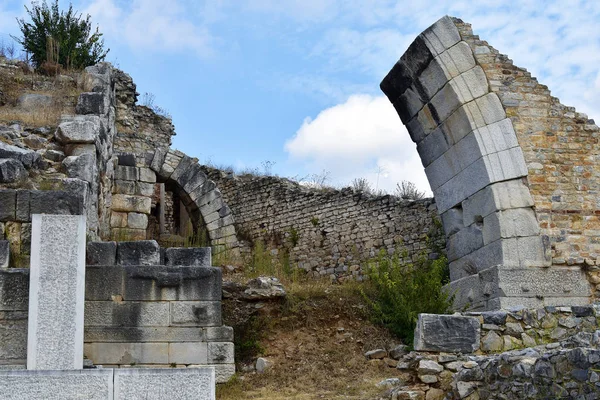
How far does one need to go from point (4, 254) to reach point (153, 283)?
150cm

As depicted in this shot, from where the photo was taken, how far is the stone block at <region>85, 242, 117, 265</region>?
7.89 metres

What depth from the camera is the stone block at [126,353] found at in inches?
307

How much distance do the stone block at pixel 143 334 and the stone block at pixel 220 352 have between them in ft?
0.31

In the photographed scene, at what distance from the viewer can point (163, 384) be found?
5254mm

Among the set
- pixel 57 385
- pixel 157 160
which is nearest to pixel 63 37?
pixel 157 160

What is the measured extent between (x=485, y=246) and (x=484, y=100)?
1.75 meters

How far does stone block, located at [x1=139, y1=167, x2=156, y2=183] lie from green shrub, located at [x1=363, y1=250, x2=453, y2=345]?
3.71 meters

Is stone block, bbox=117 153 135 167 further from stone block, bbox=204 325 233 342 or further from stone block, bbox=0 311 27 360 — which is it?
stone block, bbox=0 311 27 360

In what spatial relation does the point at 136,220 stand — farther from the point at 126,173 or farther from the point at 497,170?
the point at 497,170

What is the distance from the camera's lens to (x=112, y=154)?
12.2 meters

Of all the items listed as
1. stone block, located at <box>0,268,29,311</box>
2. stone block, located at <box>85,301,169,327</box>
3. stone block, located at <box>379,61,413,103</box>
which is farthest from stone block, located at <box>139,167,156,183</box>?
stone block, located at <box>0,268,29,311</box>

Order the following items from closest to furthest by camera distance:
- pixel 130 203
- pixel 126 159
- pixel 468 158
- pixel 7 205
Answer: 1. pixel 7 205
2. pixel 468 158
3. pixel 130 203
4. pixel 126 159

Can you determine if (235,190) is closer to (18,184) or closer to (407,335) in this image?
(407,335)

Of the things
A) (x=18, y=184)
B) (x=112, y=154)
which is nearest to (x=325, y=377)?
(x=18, y=184)
